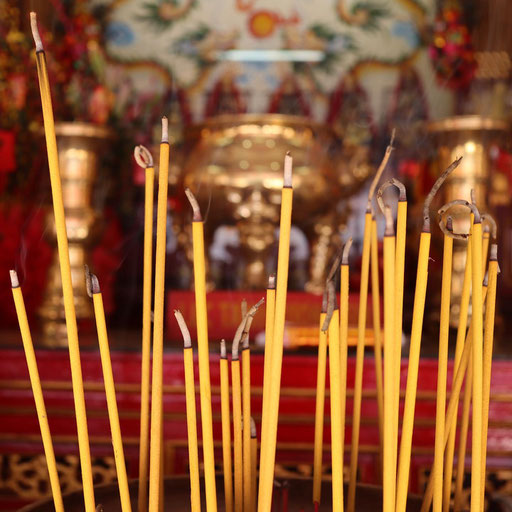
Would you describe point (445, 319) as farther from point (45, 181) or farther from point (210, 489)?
point (45, 181)

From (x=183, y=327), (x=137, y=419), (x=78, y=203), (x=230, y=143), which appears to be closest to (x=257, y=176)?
(x=230, y=143)

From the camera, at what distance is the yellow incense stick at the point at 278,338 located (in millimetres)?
262

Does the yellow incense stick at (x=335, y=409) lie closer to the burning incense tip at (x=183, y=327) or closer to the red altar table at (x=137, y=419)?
the burning incense tip at (x=183, y=327)

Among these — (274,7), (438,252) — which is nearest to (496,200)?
A: (438,252)

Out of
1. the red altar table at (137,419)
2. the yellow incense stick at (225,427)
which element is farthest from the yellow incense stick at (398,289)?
the red altar table at (137,419)

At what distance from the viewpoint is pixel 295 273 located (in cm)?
147

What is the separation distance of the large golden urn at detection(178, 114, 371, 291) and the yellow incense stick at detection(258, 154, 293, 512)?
35.6 inches

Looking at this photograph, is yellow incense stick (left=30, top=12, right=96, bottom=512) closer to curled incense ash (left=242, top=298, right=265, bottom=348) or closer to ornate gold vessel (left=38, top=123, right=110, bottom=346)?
curled incense ash (left=242, top=298, right=265, bottom=348)

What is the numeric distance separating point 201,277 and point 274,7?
1.39 m

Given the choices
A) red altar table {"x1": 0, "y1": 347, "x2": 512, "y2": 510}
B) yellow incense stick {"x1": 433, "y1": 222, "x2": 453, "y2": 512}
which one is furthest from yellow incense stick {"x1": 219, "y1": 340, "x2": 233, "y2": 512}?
red altar table {"x1": 0, "y1": 347, "x2": 512, "y2": 510}

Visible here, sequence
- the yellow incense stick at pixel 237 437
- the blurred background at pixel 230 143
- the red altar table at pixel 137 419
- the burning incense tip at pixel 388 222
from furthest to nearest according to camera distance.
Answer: the blurred background at pixel 230 143, the red altar table at pixel 137 419, the yellow incense stick at pixel 237 437, the burning incense tip at pixel 388 222

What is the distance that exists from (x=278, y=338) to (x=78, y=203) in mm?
1011

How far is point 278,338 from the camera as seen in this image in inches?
10.4

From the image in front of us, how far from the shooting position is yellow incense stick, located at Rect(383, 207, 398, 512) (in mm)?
241
